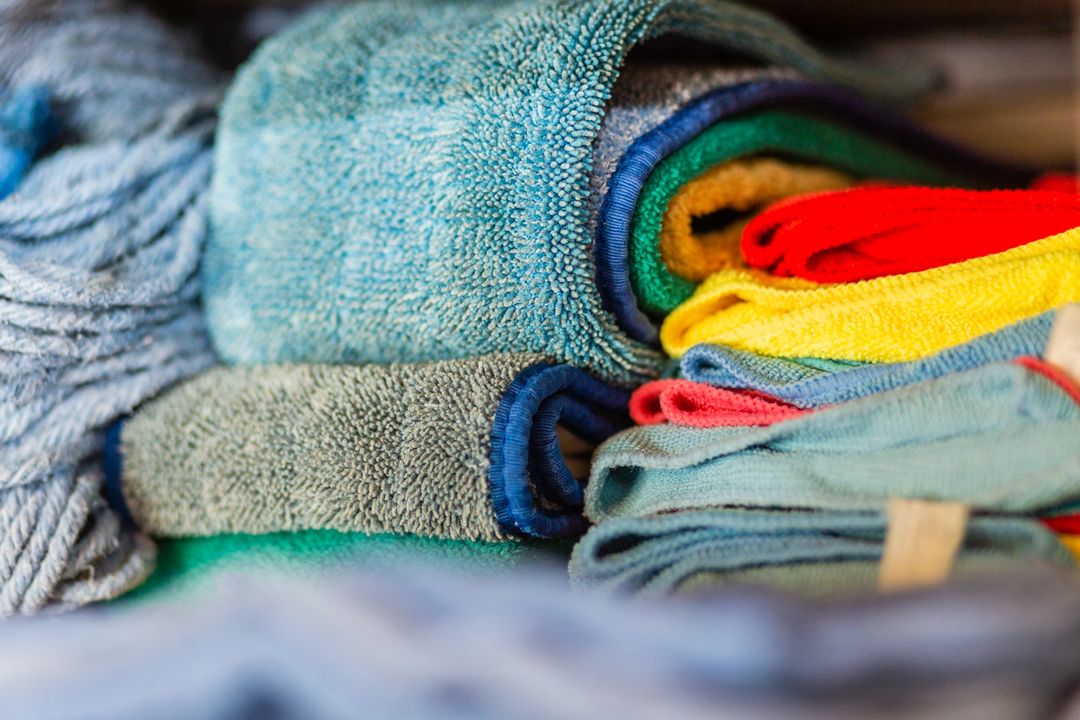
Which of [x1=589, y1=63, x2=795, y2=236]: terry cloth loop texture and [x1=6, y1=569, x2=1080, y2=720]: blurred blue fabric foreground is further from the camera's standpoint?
[x1=589, y1=63, x2=795, y2=236]: terry cloth loop texture

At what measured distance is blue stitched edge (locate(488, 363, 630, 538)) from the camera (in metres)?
0.36

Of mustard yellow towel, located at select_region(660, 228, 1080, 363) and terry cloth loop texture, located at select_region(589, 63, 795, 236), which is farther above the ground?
terry cloth loop texture, located at select_region(589, 63, 795, 236)

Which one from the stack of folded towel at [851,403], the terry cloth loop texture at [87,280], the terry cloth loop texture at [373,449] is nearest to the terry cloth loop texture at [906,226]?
the stack of folded towel at [851,403]

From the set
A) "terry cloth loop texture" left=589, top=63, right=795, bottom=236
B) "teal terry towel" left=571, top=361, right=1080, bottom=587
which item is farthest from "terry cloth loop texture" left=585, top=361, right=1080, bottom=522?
"terry cloth loop texture" left=589, top=63, right=795, bottom=236

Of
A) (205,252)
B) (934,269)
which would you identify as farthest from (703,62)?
(205,252)

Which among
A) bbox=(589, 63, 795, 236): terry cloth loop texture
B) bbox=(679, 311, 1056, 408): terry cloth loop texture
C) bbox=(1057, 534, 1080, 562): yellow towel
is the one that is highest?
bbox=(589, 63, 795, 236): terry cloth loop texture

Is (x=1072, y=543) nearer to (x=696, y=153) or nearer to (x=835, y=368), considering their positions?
(x=835, y=368)

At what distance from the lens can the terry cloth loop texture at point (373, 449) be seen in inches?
14.4

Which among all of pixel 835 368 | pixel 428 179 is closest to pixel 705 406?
Result: pixel 835 368

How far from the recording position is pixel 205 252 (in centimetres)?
49

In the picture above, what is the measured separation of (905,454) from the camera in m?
0.32

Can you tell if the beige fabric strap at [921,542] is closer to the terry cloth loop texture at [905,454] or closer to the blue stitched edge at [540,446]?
the terry cloth loop texture at [905,454]

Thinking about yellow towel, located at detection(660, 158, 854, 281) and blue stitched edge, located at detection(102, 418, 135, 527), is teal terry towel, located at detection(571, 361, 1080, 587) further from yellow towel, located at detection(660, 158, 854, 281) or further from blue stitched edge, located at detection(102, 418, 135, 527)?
blue stitched edge, located at detection(102, 418, 135, 527)

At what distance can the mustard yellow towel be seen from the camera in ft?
1.15
